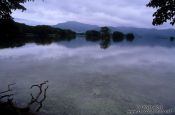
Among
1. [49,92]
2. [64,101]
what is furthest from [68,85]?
[64,101]

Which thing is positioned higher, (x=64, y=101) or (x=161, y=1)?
(x=161, y=1)

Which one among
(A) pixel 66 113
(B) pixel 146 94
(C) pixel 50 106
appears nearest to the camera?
(A) pixel 66 113

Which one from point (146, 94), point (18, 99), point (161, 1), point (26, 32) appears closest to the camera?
point (18, 99)

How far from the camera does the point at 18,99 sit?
39.0ft

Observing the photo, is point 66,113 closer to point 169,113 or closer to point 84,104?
point 84,104

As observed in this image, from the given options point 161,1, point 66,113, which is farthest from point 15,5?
point 161,1

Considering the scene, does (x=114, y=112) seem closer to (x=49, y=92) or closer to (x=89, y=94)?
(x=89, y=94)

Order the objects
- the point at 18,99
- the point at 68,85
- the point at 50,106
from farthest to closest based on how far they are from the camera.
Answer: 1. the point at 68,85
2. the point at 18,99
3. the point at 50,106

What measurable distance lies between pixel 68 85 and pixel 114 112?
19.0 ft

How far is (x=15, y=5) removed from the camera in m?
14.3

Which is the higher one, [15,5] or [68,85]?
[15,5]

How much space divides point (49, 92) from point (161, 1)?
8794 millimetres

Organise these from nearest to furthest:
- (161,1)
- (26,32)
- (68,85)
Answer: (161,1) → (68,85) → (26,32)

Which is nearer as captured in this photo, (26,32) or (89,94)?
(89,94)
